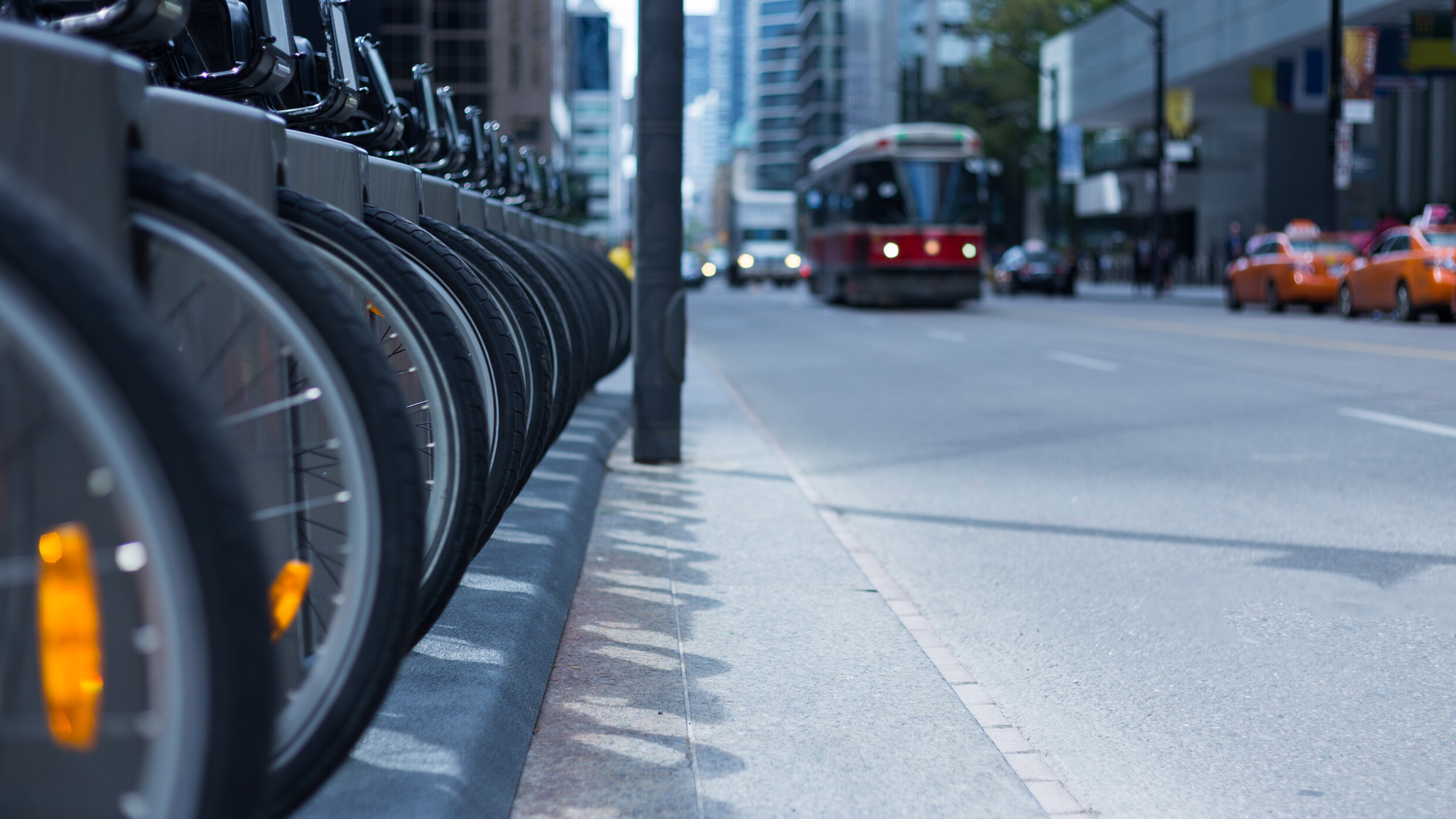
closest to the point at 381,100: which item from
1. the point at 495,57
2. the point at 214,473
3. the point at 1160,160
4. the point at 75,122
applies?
the point at 75,122

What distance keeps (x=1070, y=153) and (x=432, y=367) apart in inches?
2648

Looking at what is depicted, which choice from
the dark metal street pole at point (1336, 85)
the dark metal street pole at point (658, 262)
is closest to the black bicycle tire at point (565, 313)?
the dark metal street pole at point (658, 262)

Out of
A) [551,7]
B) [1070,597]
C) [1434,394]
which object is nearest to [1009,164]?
[551,7]

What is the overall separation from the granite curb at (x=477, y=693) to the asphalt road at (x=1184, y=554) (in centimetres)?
125

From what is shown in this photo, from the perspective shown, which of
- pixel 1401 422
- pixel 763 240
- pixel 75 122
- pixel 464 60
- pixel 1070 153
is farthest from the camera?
pixel 464 60

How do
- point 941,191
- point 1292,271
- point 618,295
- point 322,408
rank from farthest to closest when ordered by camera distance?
point 941,191, point 1292,271, point 618,295, point 322,408

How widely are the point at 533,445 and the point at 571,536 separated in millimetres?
1003

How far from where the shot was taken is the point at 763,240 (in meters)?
66.5

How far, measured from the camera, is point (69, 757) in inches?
72.8

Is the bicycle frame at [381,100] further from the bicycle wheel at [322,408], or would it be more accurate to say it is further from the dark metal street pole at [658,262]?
the bicycle wheel at [322,408]

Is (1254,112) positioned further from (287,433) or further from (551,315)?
(287,433)

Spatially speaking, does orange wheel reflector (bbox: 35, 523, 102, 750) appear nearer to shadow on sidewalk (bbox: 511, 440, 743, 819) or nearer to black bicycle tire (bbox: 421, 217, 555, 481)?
shadow on sidewalk (bbox: 511, 440, 743, 819)

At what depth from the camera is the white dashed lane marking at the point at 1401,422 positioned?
1004cm

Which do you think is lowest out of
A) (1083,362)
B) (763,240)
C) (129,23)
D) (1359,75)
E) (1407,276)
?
(1083,362)
